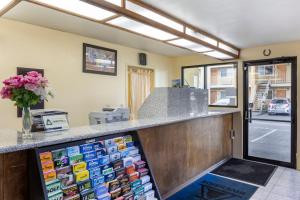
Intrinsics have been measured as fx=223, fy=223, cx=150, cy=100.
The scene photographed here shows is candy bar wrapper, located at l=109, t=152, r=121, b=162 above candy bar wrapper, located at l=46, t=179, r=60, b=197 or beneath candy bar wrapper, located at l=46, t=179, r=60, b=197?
above

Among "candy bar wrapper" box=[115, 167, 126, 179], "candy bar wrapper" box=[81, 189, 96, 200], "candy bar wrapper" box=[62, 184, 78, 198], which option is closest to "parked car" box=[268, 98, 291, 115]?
"candy bar wrapper" box=[115, 167, 126, 179]

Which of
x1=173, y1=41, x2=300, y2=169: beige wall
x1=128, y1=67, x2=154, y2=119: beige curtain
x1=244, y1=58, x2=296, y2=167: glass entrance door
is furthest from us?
x1=128, y1=67, x2=154, y2=119: beige curtain

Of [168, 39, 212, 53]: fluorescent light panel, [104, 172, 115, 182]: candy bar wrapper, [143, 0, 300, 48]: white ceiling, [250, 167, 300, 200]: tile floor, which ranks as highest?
[143, 0, 300, 48]: white ceiling

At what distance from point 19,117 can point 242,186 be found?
12.0 feet

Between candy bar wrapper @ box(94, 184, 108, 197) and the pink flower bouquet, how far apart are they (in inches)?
34.3

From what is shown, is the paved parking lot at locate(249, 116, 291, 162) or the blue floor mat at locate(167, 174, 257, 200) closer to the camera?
the blue floor mat at locate(167, 174, 257, 200)

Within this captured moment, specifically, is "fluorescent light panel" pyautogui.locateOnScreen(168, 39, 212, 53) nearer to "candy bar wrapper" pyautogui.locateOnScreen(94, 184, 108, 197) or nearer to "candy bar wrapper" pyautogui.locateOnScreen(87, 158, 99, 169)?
"candy bar wrapper" pyautogui.locateOnScreen(87, 158, 99, 169)

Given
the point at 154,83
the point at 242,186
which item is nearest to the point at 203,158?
the point at 242,186

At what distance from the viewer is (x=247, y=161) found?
16.1ft

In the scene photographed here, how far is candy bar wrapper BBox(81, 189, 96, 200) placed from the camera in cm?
178

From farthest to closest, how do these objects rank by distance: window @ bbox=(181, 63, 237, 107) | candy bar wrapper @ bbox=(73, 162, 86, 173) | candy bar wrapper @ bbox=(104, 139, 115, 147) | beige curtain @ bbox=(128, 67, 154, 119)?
window @ bbox=(181, 63, 237, 107), beige curtain @ bbox=(128, 67, 154, 119), candy bar wrapper @ bbox=(104, 139, 115, 147), candy bar wrapper @ bbox=(73, 162, 86, 173)

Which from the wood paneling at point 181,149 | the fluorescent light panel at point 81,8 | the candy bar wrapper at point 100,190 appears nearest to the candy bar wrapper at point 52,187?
the candy bar wrapper at point 100,190

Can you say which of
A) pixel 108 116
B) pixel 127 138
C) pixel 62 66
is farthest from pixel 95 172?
pixel 62 66

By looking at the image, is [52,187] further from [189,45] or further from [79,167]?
[189,45]
